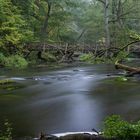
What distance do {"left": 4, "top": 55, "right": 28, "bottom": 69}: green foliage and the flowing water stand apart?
14.4m

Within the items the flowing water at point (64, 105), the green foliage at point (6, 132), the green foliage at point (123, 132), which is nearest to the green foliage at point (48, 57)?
the flowing water at point (64, 105)

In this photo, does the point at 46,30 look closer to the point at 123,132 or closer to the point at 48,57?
the point at 48,57

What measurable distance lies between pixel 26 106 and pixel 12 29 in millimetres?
24181

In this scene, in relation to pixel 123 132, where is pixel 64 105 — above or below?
below

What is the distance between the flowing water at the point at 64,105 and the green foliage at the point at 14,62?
47.2 feet

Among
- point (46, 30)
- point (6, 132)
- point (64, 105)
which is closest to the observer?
point (6, 132)

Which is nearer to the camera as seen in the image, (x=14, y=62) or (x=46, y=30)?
(x=14, y=62)

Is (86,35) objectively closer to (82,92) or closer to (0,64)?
(0,64)

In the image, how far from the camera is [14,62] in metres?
36.4

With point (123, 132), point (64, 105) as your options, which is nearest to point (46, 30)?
point (64, 105)

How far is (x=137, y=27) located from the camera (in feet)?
189

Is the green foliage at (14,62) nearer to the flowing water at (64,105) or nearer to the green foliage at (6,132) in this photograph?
the flowing water at (64,105)

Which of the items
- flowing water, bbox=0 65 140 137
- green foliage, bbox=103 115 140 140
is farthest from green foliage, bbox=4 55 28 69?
green foliage, bbox=103 115 140 140

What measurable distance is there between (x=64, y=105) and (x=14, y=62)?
903 inches
